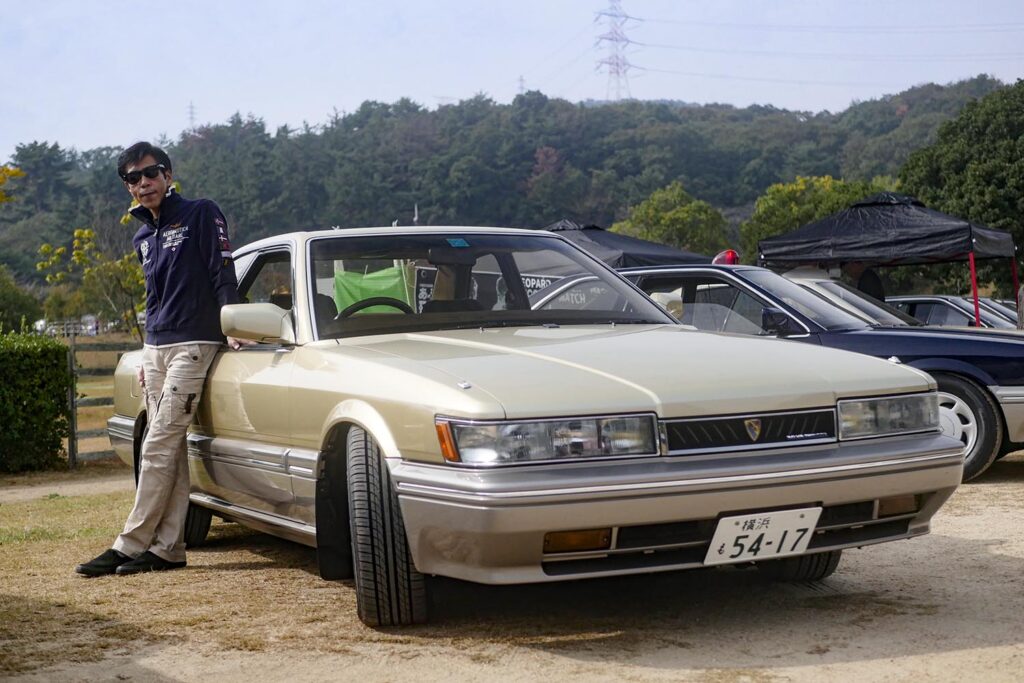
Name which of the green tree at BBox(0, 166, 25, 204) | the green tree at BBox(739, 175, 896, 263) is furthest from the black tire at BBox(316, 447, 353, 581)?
the green tree at BBox(739, 175, 896, 263)

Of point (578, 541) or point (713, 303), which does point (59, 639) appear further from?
point (713, 303)

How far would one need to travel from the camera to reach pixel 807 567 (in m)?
4.86

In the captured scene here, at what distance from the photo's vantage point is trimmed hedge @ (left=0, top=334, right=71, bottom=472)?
1212 centimetres

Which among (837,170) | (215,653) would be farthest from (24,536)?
(837,170)

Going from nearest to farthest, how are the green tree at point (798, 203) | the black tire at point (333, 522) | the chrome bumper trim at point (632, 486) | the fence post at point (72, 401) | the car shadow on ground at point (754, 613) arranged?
1. the chrome bumper trim at point (632, 486)
2. the car shadow on ground at point (754, 613)
3. the black tire at point (333, 522)
4. the fence post at point (72, 401)
5. the green tree at point (798, 203)

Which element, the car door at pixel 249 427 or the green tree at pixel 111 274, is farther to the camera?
the green tree at pixel 111 274

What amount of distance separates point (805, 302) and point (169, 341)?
4474mm

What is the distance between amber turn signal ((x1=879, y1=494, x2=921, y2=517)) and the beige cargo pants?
2.99 meters

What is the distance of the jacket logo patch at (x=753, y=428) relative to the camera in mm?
3881

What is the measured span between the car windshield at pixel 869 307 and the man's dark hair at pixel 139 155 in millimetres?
4997

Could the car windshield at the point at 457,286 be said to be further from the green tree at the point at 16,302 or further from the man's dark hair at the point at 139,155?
the green tree at the point at 16,302

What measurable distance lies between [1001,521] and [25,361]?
925cm

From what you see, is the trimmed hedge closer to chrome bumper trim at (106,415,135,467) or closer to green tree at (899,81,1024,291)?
chrome bumper trim at (106,415,135,467)

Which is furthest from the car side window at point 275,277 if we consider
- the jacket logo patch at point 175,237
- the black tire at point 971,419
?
the black tire at point 971,419
